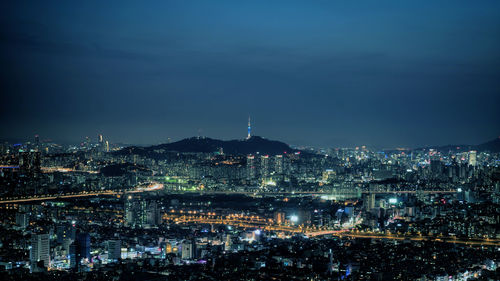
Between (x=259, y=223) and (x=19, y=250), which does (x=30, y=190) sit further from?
(x=19, y=250)

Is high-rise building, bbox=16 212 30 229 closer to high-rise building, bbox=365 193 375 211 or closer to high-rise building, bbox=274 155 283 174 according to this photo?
high-rise building, bbox=365 193 375 211

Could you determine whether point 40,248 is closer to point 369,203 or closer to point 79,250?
point 79,250

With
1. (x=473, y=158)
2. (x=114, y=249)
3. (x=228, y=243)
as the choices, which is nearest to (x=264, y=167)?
(x=473, y=158)

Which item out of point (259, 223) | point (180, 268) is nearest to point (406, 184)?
point (259, 223)

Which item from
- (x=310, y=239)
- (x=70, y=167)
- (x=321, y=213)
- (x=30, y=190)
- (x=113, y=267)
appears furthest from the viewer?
(x=70, y=167)

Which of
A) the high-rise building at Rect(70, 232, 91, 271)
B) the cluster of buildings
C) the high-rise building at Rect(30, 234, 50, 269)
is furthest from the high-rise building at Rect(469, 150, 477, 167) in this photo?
the high-rise building at Rect(30, 234, 50, 269)

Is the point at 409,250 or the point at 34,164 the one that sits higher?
the point at 34,164
